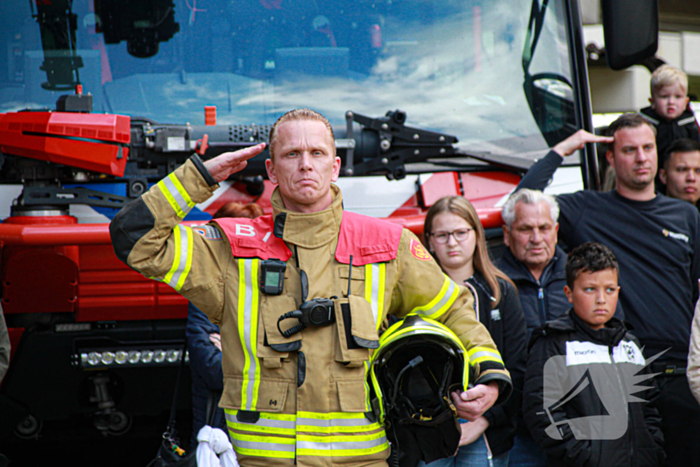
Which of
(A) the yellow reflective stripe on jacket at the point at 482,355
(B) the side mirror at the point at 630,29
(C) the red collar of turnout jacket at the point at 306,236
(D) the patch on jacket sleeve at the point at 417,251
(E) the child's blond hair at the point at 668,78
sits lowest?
(A) the yellow reflective stripe on jacket at the point at 482,355

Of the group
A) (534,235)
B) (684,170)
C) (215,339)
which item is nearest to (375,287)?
(215,339)

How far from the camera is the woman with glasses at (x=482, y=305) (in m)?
3.00

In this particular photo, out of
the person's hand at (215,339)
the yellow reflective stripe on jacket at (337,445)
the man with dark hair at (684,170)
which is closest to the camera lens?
the yellow reflective stripe on jacket at (337,445)

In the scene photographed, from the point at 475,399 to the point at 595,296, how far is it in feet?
3.58

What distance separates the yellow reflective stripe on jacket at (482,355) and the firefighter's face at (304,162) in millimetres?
662

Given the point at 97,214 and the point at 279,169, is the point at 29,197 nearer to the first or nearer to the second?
the point at 97,214

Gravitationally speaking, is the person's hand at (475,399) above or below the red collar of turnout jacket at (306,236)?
below

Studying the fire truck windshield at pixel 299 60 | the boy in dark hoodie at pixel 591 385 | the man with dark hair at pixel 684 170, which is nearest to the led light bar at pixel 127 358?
the fire truck windshield at pixel 299 60

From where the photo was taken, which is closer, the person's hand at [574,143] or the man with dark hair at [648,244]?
the man with dark hair at [648,244]

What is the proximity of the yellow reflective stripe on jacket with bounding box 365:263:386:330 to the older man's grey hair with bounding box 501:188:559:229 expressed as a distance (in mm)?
1390

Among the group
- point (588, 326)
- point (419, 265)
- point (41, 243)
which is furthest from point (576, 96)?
point (41, 243)

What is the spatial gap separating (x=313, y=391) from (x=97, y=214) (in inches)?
71.2

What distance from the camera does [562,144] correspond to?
12.8 ft

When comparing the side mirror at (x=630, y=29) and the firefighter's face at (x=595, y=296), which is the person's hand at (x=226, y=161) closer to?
the firefighter's face at (x=595, y=296)
